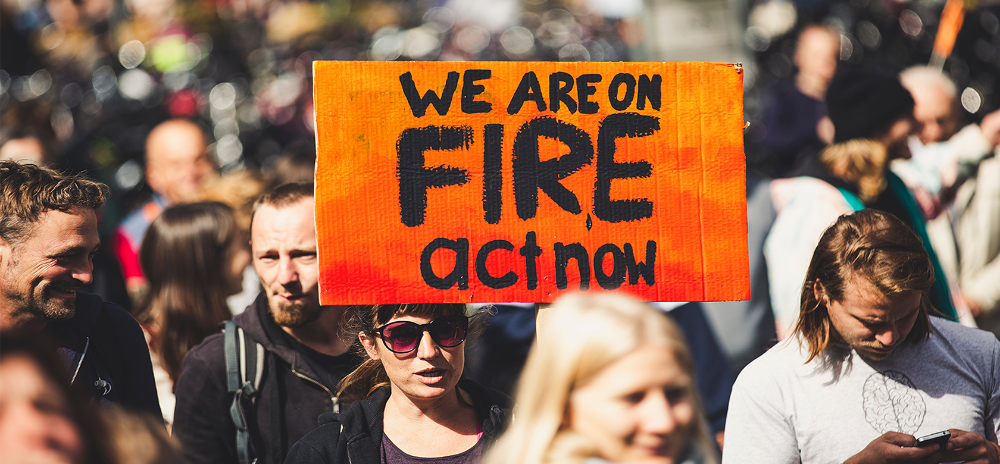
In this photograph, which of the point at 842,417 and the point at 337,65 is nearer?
the point at 337,65

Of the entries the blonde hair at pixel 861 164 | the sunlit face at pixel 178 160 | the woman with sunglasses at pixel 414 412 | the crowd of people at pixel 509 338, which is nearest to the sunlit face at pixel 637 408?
the crowd of people at pixel 509 338

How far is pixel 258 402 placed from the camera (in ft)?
9.39

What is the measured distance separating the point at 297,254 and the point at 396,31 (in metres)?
8.53

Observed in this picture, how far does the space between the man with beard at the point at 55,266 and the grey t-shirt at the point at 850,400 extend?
1.83 meters

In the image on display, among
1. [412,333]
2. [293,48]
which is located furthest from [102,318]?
[293,48]

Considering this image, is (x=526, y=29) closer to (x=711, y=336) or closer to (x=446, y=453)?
(x=711, y=336)

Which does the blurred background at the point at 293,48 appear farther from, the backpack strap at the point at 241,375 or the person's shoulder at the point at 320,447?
the person's shoulder at the point at 320,447

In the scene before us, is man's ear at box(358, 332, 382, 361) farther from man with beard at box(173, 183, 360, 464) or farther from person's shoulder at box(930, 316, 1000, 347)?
person's shoulder at box(930, 316, 1000, 347)

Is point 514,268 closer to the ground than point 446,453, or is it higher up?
higher up

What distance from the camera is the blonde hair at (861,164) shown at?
3900 mm

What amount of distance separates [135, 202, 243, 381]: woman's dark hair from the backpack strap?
67cm

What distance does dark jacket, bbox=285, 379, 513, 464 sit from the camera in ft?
7.54

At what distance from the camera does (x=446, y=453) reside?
2.37 metres

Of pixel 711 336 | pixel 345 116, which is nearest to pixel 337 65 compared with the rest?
pixel 345 116
